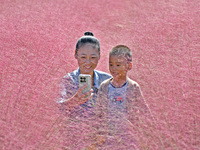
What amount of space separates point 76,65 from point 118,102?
158 centimetres

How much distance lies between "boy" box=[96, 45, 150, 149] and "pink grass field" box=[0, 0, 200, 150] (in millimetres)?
91

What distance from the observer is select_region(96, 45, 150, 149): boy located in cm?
157

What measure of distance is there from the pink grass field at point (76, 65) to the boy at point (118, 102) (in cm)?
9

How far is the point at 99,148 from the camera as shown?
1.64m

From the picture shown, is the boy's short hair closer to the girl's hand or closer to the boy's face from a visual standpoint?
the boy's face

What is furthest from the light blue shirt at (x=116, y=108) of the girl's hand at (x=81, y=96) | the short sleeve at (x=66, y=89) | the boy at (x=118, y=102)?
the short sleeve at (x=66, y=89)

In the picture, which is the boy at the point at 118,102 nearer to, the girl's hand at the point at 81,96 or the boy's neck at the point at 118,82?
the boy's neck at the point at 118,82

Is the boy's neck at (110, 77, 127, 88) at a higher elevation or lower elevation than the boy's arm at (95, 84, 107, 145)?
higher

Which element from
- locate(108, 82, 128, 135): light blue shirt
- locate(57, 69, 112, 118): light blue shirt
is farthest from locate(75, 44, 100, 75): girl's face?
locate(108, 82, 128, 135): light blue shirt

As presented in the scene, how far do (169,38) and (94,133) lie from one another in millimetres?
2313

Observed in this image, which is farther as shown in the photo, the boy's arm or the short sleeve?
the short sleeve

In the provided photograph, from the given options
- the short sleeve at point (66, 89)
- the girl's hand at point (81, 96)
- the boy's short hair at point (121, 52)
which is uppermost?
the boy's short hair at point (121, 52)

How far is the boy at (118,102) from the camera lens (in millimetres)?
1568

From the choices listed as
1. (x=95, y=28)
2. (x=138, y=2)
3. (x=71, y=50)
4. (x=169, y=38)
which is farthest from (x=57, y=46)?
(x=138, y=2)
